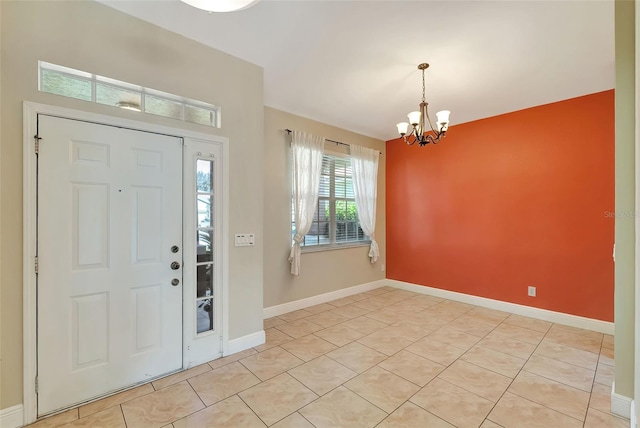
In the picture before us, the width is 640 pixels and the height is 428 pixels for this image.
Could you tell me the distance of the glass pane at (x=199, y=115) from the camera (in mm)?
2590

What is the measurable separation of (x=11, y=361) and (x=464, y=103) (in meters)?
5.01

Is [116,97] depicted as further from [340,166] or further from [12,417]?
[340,166]

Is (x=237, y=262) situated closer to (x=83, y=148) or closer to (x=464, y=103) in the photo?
(x=83, y=148)

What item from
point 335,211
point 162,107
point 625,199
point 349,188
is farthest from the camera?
point 349,188

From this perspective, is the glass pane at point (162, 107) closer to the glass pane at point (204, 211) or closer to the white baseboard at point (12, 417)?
the glass pane at point (204, 211)

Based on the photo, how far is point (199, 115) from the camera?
8.77 ft

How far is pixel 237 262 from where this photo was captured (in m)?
2.83

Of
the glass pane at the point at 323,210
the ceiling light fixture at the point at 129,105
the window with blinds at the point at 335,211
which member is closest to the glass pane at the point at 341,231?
the window with blinds at the point at 335,211

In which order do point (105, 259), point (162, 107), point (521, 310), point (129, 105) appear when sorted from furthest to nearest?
point (521, 310) → point (162, 107) → point (129, 105) → point (105, 259)

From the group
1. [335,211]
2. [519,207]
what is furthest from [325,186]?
[519,207]

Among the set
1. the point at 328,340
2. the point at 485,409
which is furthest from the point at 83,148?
the point at 485,409

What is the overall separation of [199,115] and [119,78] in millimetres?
654

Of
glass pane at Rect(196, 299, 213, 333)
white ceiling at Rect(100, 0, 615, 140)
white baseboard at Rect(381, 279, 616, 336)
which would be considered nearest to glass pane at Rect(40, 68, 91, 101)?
white ceiling at Rect(100, 0, 615, 140)

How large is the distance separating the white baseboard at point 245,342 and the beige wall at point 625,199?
294 centimetres
